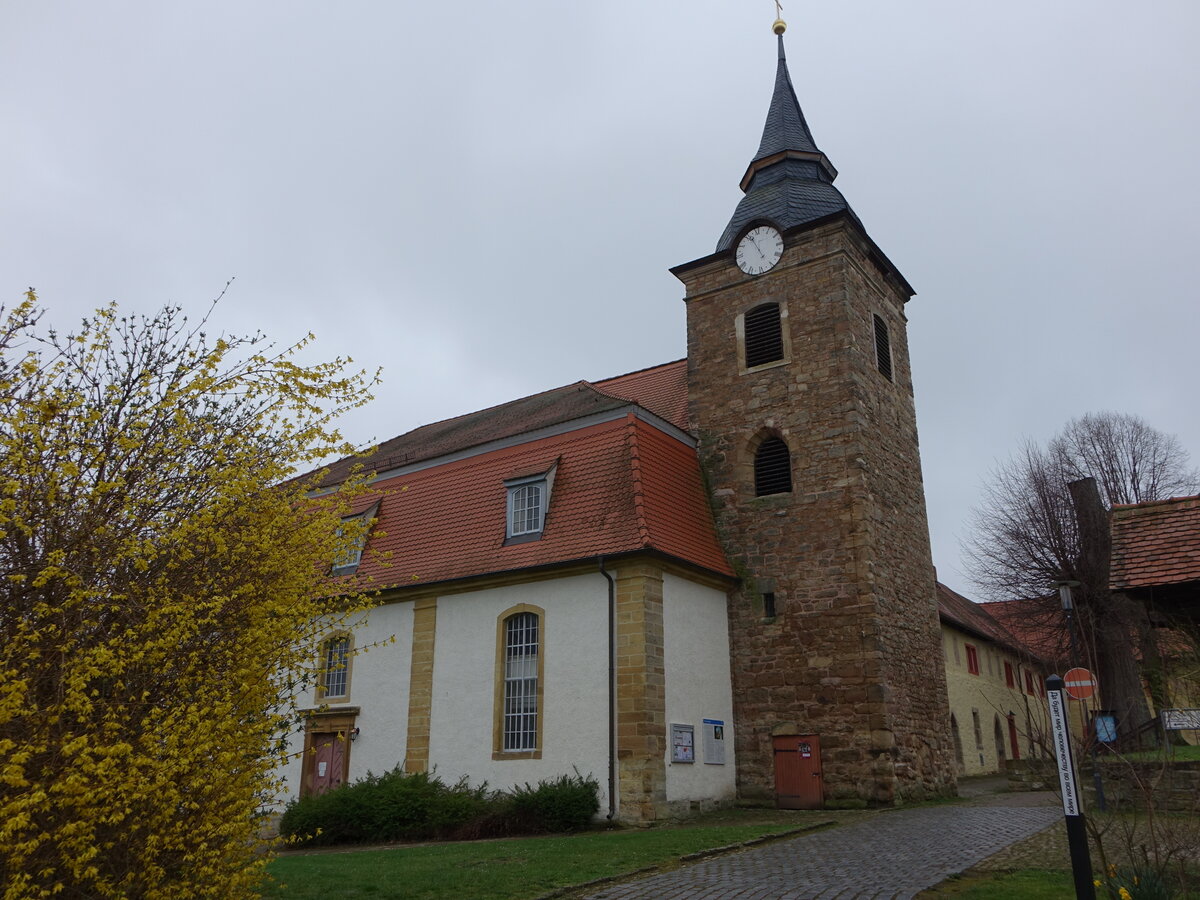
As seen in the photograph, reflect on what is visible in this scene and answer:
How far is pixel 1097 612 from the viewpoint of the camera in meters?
22.2

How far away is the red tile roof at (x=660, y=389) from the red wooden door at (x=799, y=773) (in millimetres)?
7133

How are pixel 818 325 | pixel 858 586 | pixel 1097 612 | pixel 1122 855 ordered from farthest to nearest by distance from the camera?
pixel 1097 612 < pixel 818 325 < pixel 858 586 < pixel 1122 855

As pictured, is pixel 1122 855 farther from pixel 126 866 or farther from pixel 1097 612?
pixel 1097 612

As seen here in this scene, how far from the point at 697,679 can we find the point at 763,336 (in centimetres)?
766

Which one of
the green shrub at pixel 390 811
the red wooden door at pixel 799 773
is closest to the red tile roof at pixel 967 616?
the red wooden door at pixel 799 773

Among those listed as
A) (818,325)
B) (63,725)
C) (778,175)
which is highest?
(778,175)

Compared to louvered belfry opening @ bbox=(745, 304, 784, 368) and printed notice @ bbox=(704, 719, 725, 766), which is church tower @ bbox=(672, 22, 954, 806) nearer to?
louvered belfry opening @ bbox=(745, 304, 784, 368)

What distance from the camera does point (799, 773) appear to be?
16.9 meters

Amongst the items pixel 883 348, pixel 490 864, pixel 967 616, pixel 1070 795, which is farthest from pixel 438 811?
pixel 967 616

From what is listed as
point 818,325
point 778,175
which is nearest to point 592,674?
point 818,325

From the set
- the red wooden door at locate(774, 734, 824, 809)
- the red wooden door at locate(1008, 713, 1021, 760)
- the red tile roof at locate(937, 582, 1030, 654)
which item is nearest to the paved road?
the red wooden door at locate(774, 734, 824, 809)

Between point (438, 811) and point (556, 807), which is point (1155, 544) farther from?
point (438, 811)

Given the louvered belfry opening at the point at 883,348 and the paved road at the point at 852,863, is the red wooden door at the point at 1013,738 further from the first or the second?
the paved road at the point at 852,863

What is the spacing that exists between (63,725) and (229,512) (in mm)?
1733
